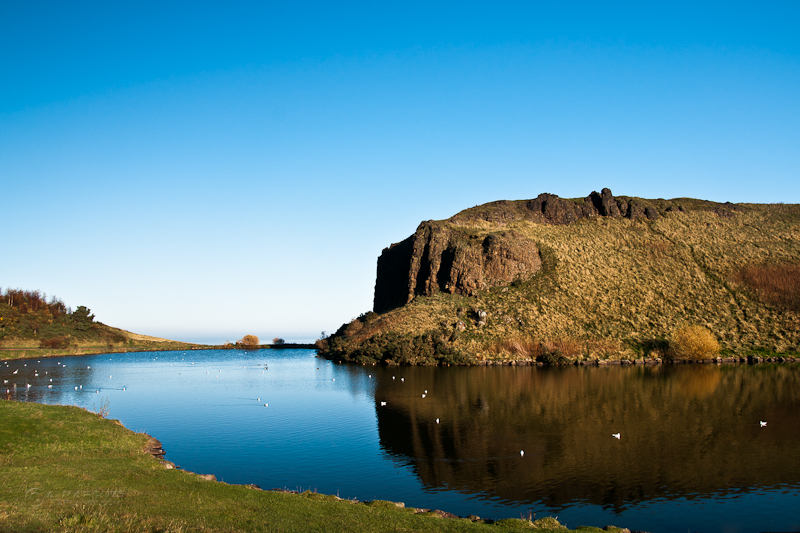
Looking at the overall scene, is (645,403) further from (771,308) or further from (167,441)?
(771,308)

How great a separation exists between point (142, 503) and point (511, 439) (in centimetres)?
2416

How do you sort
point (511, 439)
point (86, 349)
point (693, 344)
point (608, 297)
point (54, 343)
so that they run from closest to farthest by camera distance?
point (511, 439), point (693, 344), point (608, 297), point (54, 343), point (86, 349)

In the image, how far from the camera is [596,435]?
36.1 meters

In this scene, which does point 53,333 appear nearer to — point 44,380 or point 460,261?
point 44,380

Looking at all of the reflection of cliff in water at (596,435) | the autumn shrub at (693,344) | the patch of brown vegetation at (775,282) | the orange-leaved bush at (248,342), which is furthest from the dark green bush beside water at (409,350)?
the orange-leaved bush at (248,342)

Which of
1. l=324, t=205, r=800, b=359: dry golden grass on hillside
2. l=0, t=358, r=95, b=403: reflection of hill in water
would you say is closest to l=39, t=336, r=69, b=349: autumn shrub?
l=0, t=358, r=95, b=403: reflection of hill in water

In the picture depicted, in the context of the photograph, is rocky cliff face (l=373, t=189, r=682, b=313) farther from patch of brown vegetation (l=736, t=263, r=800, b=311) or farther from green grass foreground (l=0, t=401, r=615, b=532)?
green grass foreground (l=0, t=401, r=615, b=532)

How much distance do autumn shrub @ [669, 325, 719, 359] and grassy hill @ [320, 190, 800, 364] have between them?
1.73m

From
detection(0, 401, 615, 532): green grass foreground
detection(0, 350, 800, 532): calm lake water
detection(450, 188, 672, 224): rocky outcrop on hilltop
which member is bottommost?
detection(0, 350, 800, 532): calm lake water

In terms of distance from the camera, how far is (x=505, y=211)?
142375mm

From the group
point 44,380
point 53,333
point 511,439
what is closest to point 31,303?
point 53,333

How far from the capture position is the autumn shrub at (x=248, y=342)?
16875 cm

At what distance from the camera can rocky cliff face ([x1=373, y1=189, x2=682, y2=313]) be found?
112500 millimetres

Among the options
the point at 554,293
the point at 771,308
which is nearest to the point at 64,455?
the point at 554,293
